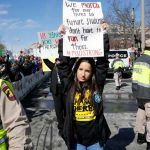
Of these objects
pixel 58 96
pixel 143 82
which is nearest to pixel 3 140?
pixel 58 96

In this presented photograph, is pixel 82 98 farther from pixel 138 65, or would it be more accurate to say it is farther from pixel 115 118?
pixel 115 118

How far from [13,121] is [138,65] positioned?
5.08 meters

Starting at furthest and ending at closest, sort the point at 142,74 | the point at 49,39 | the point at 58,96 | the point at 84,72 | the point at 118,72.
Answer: the point at 118,72
the point at 49,39
the point at 142,74
the point at 58,96
the point at 84,72

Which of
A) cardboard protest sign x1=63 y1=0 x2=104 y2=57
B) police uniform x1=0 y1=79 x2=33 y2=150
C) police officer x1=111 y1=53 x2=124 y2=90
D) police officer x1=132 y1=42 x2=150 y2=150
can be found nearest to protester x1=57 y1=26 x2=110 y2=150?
cardboard protest sign x1=63 y1=0 x2=104 y2=57

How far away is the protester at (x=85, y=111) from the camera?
4672mm

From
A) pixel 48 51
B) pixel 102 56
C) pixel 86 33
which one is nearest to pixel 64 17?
pixel 86 33

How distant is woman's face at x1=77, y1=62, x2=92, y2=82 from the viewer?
4.65m

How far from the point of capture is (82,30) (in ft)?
17.0

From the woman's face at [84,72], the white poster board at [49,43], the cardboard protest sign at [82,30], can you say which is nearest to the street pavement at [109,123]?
the white poster board at [49,43]

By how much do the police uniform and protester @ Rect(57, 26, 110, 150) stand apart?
1702mm

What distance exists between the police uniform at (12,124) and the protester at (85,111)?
170cm

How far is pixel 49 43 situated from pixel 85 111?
538 centimetres

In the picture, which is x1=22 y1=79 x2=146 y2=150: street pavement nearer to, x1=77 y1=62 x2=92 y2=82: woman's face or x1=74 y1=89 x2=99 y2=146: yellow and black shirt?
x1=74 y1=89 x2=99 y2=146: yellow and black shirt

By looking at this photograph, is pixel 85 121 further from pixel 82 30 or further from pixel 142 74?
pixel 142 74
